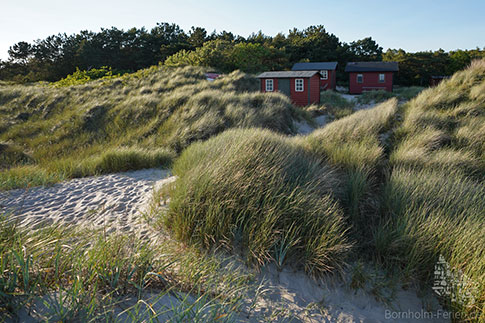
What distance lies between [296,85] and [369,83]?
1703 cm

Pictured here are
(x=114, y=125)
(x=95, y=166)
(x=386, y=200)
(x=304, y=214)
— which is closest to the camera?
(x=304, y=214)

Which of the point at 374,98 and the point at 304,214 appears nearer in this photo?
the point at 304,214

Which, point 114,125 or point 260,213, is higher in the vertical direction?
point 114,125

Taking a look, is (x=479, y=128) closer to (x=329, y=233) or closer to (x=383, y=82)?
(x=329, y=233)

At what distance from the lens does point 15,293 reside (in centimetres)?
169

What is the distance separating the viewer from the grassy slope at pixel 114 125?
721cm

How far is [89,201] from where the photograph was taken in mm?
4875

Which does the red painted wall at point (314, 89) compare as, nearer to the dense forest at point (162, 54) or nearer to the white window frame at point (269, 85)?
the white window frame at point (269, 85)

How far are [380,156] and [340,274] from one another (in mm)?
3252

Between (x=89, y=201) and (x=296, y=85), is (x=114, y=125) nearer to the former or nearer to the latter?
(x=89, y=201)

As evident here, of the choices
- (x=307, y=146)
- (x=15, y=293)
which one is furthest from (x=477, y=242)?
(x=15, y=293)

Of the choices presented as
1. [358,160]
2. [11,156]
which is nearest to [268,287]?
[358,160]

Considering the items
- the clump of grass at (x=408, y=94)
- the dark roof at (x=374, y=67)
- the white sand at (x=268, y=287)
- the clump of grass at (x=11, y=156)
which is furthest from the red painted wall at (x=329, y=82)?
the white sand at (x=268, y=287)

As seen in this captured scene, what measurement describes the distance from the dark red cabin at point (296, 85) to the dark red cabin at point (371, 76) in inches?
594
